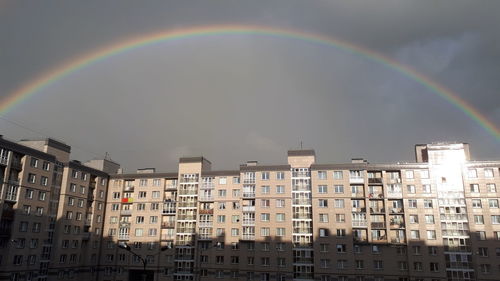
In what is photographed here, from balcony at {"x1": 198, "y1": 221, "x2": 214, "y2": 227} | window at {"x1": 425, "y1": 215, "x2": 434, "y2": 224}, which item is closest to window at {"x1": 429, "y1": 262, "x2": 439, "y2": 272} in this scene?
window at {"x1": 425, "y1": 215, "x2": 434, "y2": 224}

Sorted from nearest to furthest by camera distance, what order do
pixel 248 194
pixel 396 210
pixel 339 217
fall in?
pixel 396 210
pixel 339 217
pixel 248 194

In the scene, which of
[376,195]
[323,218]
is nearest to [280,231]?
[323,218]

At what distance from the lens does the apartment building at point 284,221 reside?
6481cm

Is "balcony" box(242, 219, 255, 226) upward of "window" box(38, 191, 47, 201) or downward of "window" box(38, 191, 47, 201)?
downward

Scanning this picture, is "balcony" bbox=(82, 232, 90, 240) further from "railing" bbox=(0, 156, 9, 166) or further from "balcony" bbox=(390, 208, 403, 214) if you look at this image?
"balcony" bbox=(390, 208, 403, 214)

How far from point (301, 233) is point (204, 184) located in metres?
22.3

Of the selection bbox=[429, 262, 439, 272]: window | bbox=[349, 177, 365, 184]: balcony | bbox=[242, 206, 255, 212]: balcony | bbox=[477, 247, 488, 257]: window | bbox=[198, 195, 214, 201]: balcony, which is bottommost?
bbox=[429, 262, 439, 272]: window

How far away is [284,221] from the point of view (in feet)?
236

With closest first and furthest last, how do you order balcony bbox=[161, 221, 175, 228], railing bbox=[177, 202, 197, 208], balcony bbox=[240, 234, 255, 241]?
balcony bbox=[240, 234, 255, 241], railing bbox=[177, 202, 197, 208], balcony bbox=[161, 221, 175, 228]

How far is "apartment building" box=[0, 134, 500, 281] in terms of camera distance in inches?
2552

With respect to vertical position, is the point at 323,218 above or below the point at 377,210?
below

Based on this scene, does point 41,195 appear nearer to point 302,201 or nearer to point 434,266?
point 302,201

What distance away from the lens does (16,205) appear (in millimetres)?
60281

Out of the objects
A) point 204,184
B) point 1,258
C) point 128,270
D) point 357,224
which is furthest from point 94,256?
point 357,224
